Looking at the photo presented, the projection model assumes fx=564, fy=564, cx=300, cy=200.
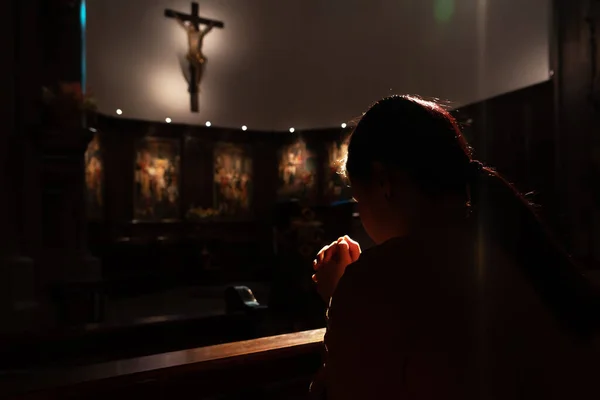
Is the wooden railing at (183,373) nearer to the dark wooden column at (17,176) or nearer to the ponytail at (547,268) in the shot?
the ponytail at (547,268)

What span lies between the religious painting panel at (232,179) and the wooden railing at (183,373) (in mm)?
9118

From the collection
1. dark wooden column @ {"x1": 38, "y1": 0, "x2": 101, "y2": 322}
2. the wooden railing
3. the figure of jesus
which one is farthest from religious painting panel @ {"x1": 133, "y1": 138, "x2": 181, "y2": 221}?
the wooden railing

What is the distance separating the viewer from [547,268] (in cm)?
89

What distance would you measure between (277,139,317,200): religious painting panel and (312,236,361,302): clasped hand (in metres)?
10.0

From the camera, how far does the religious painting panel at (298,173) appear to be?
11.3 meters

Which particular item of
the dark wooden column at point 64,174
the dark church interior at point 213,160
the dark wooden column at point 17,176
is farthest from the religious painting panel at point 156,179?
the dark wooden column at point 17,176

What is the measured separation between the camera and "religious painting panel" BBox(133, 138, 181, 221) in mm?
9961

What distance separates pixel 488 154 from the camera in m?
7.10

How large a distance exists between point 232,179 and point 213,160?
53 centimetres

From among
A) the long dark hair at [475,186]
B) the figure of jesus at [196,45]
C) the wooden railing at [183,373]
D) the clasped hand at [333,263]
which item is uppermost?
the figure of jesus at [196,45]

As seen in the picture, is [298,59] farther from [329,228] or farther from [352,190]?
[352,190]

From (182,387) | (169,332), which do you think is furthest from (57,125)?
(182,387)

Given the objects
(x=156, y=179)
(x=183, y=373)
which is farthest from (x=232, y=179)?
(x=183, y=373)

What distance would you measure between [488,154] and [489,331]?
21.7 feet
